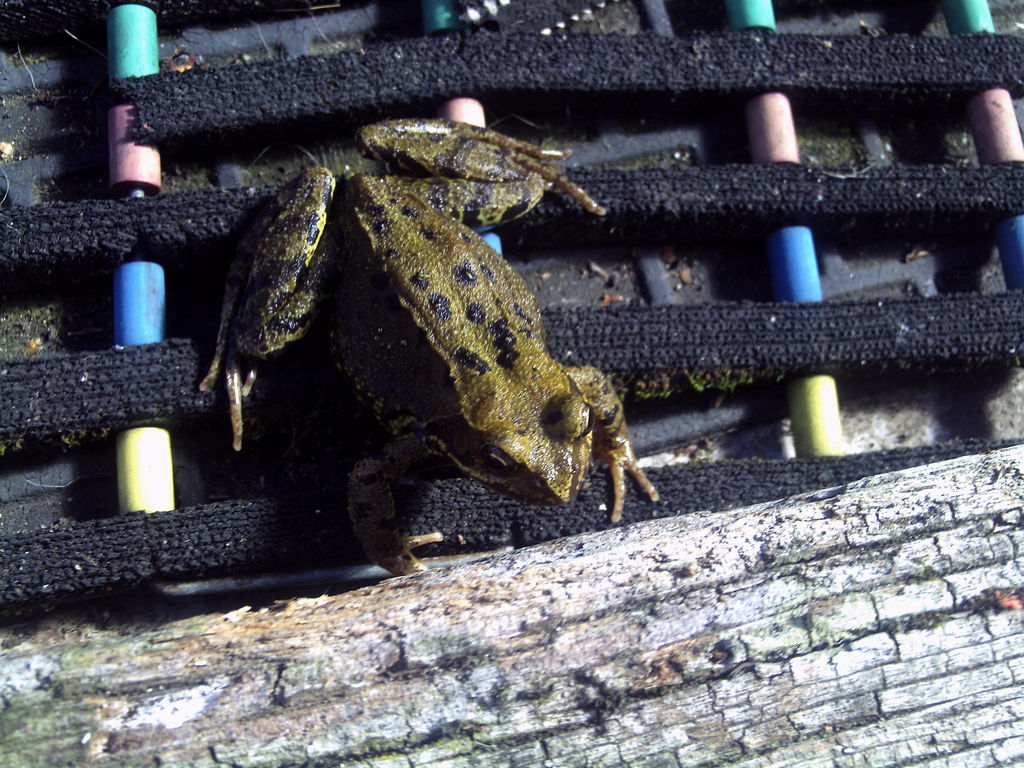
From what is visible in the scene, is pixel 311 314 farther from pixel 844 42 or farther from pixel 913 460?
pixel 844 42

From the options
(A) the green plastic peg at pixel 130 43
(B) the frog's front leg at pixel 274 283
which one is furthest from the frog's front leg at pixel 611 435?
(A) the green plastic peg at pixel 130 43

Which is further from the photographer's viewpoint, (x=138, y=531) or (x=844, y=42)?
(x=844, y=42)

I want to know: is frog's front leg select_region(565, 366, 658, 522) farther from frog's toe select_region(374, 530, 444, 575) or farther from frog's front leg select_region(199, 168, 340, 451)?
frog's front leg select_region(199, 168, 340, 451)

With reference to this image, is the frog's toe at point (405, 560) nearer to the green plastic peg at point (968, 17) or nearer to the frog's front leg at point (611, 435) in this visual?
the frog's front leg at point (611, 435)

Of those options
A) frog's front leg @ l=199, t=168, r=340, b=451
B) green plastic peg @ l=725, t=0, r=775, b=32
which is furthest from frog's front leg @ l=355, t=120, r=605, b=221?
green plastic peg @ l=725, t=0, r=775, b=32

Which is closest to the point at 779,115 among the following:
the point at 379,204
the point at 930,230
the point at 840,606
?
the point at 930,230

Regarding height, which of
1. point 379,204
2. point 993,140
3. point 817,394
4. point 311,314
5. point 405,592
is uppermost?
point 993,140

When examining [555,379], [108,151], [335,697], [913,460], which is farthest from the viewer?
[108,151]
